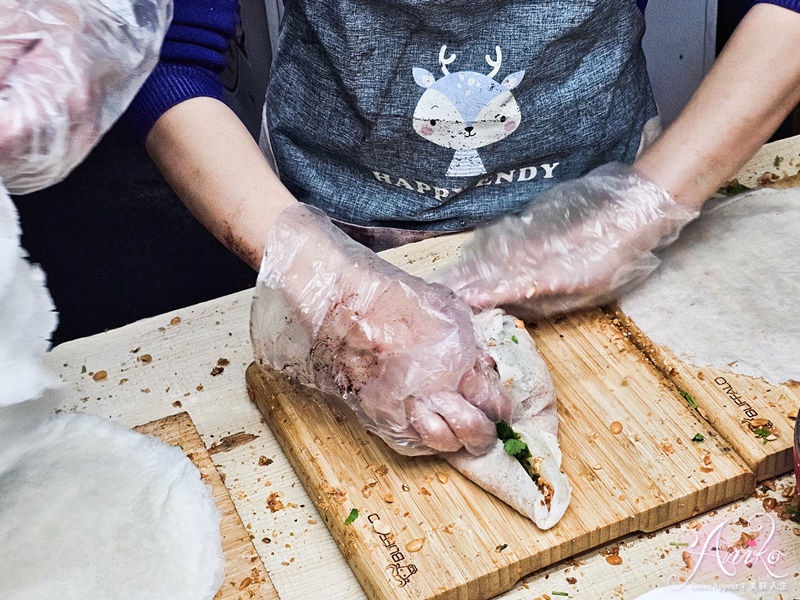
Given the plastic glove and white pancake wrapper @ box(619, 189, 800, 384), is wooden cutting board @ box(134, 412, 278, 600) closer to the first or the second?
the plastic glove

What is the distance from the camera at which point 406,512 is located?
1045mm

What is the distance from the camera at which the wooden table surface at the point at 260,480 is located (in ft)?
3.18

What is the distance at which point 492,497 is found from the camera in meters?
1.06

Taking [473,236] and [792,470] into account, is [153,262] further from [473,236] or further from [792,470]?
[792,470]

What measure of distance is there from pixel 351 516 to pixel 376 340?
21 cm

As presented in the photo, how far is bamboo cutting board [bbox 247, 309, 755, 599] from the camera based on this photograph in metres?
0.99

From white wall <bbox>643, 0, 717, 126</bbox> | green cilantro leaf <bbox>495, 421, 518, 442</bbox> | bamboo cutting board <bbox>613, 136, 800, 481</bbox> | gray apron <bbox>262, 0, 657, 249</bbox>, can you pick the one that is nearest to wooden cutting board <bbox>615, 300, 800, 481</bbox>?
bamboo cutting board <bbox>613, 136, 800, 481</bbox>

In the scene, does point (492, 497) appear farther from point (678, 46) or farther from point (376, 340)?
point (678, 46)

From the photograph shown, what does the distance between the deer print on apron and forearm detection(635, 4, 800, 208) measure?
0.24 meters

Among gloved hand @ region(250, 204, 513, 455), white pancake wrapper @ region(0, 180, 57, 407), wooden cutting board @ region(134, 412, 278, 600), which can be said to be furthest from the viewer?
gloved hand @ region(250, 204, 513, 455)

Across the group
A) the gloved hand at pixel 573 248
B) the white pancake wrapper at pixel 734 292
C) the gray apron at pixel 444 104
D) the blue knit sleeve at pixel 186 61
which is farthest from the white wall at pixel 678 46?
the blue knit sleeve at pixel 186 61

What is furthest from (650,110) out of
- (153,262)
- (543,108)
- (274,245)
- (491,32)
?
(153,262)

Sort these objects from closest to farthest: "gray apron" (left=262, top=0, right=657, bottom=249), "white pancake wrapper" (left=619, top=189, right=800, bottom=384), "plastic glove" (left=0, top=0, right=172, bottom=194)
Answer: "plastic glove" (left=0, top=0, right=172, bottom=194) < "white pancake wrapper" (left=619, top=189, right=800, bottom=384) < "gray apron" (left=262, top=0, right=657, bottom=249)

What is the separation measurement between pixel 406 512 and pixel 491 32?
0.72 metres
